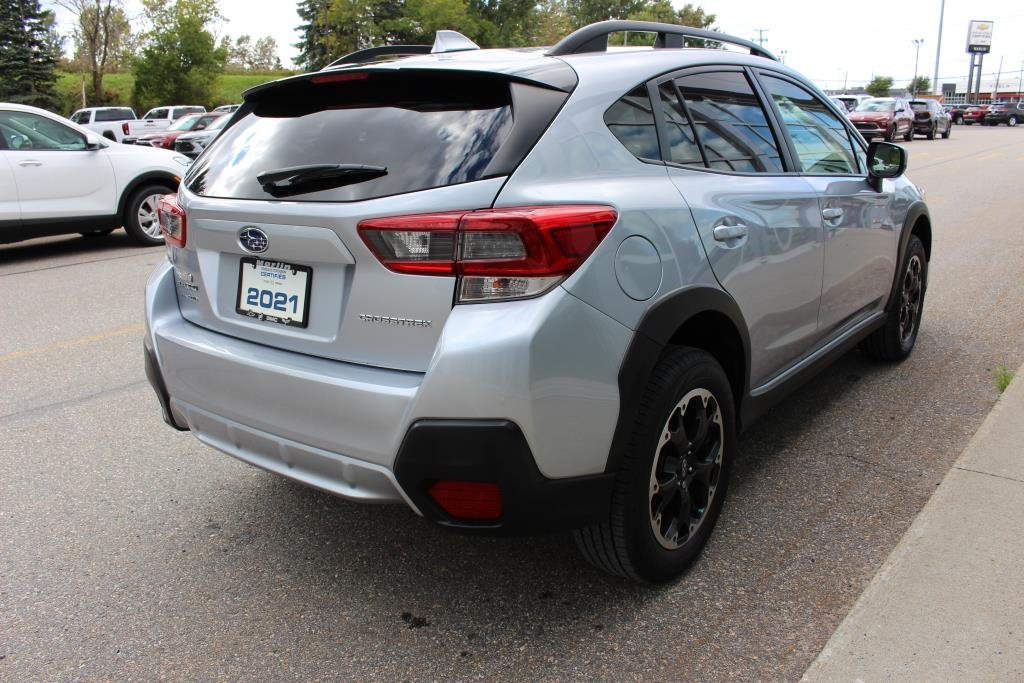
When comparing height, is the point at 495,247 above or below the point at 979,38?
below

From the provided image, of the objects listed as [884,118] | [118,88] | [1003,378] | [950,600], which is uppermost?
[118,88]

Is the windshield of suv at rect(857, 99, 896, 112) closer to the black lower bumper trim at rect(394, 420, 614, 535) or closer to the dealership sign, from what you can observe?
the black lower bumper trim at rect(394, 420, 614, 535)

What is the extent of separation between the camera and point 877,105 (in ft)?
104

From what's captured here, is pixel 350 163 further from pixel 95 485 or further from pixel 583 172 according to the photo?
pixel 95 485

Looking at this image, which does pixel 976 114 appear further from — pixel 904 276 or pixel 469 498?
pixel 469 498

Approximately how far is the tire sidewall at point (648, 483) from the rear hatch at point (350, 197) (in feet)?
2.34

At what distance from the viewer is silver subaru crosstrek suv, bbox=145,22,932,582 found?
221 centimetres

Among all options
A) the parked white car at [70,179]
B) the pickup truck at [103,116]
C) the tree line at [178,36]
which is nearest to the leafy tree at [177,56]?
the tree line at [178,36]

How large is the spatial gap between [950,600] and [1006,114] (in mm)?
66679

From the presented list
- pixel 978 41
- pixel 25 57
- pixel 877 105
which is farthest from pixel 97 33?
pixel 978 41

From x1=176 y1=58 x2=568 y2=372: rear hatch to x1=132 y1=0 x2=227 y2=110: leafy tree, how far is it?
58.1 metres

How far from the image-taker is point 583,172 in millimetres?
2432

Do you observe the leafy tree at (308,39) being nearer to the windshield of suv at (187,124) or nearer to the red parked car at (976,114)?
the windshield of suv at (187,124)

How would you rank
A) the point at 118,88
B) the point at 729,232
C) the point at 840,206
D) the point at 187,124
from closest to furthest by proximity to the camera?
1. the point at 729,232
2. the point at 840,206
3. the point at 187,124
4. the point at 118,88
